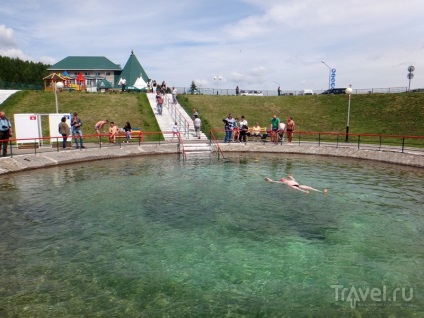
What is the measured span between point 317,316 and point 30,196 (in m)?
11.5

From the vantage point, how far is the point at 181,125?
32625 millimetres

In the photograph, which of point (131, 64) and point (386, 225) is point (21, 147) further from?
point (131, 64)

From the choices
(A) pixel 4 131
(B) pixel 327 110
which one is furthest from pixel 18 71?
(B) pixel 327 110

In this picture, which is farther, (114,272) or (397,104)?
(397,104)

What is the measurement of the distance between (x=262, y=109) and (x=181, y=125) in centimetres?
1415

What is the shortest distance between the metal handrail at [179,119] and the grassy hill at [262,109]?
2.06 m

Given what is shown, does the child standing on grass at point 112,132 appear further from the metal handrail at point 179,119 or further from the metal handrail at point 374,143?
the metal handrail at point 374,143

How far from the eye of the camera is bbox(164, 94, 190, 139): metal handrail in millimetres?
30517

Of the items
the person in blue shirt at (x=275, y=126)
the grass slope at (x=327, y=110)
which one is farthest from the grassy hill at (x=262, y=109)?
the person in blue shirt at (x=275, y=126)

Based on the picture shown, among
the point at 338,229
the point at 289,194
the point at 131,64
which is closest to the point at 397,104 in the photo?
the point at 289,194

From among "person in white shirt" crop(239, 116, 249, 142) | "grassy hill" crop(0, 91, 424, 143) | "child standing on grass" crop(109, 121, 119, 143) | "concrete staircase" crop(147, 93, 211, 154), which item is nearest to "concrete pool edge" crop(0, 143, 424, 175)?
"person in white shirt" crop(239, 116, 249, 142)

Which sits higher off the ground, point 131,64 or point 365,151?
point 131,64

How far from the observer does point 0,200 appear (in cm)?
1200

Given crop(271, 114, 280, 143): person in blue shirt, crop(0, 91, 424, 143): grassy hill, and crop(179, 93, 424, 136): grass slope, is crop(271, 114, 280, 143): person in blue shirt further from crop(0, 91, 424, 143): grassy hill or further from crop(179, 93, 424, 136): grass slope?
crop(179, 93, 424, 136): grass slope
